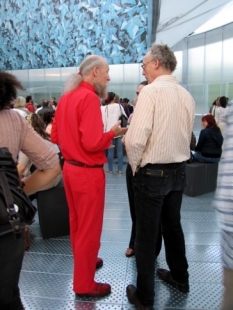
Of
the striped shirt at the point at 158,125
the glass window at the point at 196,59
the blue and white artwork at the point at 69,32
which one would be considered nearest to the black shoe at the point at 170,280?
the striped shirt at the point at 158,125

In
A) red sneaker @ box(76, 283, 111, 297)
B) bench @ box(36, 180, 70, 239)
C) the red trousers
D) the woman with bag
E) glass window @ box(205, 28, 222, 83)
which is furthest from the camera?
glass window @ box(205, 28, 222, 83)

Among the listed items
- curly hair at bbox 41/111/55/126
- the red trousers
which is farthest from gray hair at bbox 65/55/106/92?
curly hair at bbox 41/111/55/126

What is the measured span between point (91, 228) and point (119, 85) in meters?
18.1

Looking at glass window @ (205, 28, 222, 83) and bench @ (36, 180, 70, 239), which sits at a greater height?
glass window @ (205, 28, 222, 83)

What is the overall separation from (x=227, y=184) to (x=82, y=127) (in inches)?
44.6

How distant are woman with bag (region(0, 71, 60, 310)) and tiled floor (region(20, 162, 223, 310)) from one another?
964 mm

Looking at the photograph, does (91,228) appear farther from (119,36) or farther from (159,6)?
(119,36)

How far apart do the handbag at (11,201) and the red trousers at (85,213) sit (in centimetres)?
88

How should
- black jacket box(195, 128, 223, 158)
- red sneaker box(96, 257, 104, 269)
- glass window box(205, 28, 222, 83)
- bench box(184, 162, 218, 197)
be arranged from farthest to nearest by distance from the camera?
glass window box(205, 28, 222, 83), black jacket box(195, 128, 223, 158), bench box(184, 162, 218, 197), red sneaker box(96, 257, 104, 269)

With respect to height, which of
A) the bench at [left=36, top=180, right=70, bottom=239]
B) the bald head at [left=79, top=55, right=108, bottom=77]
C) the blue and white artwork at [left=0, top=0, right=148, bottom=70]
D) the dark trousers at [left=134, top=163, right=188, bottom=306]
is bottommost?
the bench at [left=36, top=180, right=70, bottom=239]

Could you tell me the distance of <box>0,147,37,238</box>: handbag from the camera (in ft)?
4.02

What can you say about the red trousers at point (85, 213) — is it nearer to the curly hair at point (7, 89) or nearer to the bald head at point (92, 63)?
the bald head at point (92, 63)

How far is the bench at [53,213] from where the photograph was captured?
3.48 metres

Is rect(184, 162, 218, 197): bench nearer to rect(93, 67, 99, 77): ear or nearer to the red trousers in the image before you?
the red trousers
